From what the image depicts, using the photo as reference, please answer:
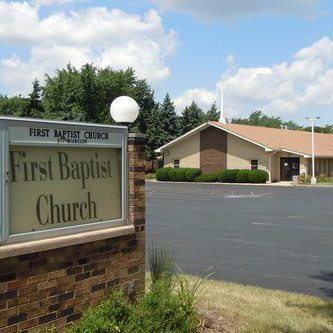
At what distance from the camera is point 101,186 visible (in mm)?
5527

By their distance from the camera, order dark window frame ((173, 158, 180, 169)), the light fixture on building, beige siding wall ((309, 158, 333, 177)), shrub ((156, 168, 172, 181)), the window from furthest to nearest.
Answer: dark window frame ((173, 158, 180, 169)), shrub ((156, 168, 172, 181)), beige siding wall ((309, 158, 333, 177)), the window, the light fixture on building

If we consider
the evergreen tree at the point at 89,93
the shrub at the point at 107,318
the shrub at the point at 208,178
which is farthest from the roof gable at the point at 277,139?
the shrub at the point at 107,318

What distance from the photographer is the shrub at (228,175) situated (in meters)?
44.1

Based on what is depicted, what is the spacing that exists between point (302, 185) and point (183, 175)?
11782 mm

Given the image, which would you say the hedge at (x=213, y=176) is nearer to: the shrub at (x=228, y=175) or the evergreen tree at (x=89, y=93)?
the shrub at (x=228, y=175)

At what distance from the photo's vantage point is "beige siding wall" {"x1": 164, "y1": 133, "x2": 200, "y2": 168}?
49.1m

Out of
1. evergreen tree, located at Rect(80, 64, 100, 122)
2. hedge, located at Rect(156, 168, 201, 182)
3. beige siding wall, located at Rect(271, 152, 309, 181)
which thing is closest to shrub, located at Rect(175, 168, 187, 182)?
hedge, located at Rect(156, 168, 201, 182)

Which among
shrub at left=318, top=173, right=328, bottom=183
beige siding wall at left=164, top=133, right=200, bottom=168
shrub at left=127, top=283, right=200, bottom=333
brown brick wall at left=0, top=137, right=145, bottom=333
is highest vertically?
beige siding wall at left=164, top=133, right=200, bottom=168

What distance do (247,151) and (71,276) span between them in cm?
4126

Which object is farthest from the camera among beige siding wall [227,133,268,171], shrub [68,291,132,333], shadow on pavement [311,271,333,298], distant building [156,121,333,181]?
beige siding wall [227,133,268,171]

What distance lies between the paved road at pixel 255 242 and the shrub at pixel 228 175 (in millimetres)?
21522

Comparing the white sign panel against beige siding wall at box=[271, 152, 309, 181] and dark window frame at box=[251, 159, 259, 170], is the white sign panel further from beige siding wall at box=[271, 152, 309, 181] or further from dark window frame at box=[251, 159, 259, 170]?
dark window frame at box=[251, 159, 259, 170]

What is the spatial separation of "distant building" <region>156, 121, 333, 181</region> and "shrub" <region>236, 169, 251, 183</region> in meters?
1.97

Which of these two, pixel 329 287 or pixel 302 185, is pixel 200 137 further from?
pixel 329 287
